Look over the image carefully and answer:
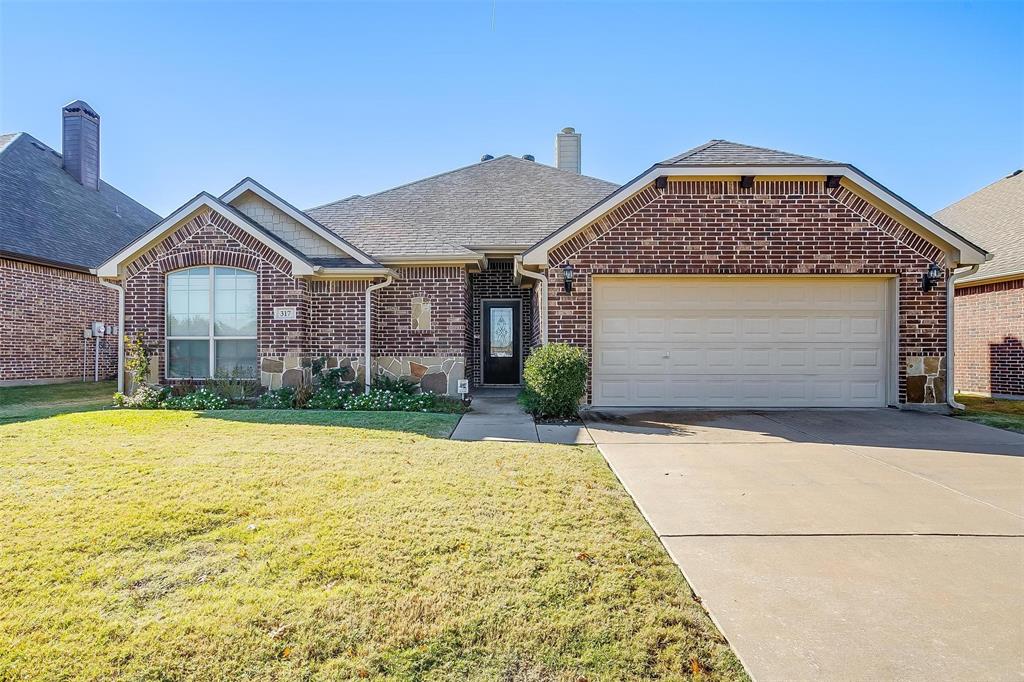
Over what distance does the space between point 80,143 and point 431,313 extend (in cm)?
1682

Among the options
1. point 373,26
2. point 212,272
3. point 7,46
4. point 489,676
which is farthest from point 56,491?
point 7,46

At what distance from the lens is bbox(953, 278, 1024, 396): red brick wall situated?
11359mm

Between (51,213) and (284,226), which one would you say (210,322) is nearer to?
(284,226)

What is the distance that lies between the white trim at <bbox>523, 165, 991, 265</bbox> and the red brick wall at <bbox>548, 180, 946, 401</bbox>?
173 mm

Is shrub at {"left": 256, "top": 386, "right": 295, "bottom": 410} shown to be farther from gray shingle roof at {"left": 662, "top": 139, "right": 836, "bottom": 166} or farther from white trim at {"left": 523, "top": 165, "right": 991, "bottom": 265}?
gray shingle roof at {"left": 662, "top": 139, "right": 836, "bottom": 166}

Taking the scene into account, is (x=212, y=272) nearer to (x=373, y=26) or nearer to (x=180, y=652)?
(x=373, y=26)

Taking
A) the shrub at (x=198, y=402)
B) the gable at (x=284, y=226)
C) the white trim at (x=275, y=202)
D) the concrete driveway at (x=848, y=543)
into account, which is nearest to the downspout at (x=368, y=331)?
the white trim at (x=275, y=202)

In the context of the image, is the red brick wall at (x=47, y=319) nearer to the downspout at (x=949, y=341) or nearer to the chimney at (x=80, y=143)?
the chimney at (x=80, y=143)

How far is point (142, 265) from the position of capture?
33.6 ft

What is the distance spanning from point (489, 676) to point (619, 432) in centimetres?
539

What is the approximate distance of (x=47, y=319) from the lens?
13.9m

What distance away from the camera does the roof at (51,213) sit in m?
13.9

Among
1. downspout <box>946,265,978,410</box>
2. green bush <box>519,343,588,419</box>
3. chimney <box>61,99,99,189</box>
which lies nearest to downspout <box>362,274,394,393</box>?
green bush <box>519,343,588,419</box>

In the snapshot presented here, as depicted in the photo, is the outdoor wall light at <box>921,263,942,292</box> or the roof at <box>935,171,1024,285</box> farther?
the roof at <box>935,171,1024,285</box>
